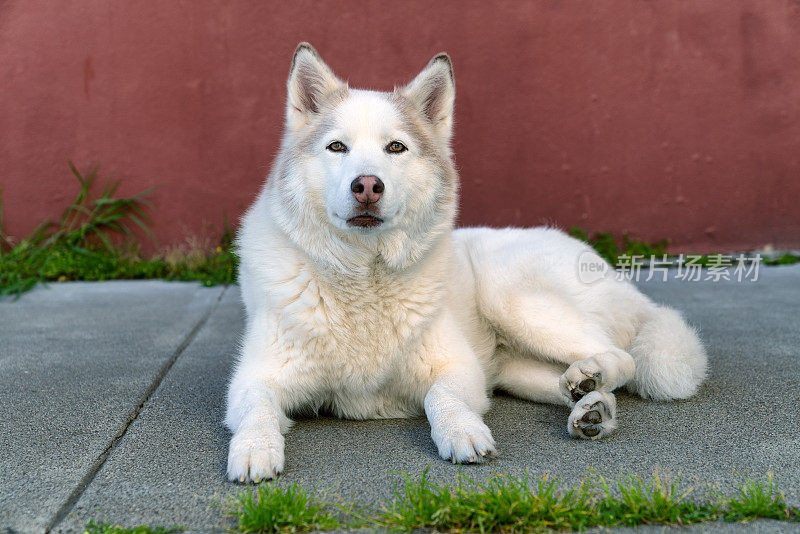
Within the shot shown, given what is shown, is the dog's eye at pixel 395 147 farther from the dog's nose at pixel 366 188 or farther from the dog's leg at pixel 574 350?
the dog's leg at pixel 574 350

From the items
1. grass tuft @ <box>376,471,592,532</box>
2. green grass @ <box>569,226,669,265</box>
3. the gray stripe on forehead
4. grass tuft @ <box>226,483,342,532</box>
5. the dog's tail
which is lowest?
grass tuft @ <box>226,483,342,532</box>

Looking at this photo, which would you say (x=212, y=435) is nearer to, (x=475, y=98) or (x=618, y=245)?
(x=475, y=98)

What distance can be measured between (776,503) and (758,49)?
4974 millimetres

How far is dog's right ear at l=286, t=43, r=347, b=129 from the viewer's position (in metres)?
2.79

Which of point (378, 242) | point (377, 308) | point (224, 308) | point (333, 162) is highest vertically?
point (333, 162)

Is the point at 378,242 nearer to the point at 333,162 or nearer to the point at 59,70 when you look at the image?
the point at 333,162

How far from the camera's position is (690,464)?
2.16 metres

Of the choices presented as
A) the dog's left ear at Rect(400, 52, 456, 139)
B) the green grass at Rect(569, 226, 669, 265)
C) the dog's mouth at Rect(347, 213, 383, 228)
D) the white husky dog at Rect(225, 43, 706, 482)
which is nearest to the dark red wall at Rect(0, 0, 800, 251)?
the green grass at Rect(569, 226, 669, 265)

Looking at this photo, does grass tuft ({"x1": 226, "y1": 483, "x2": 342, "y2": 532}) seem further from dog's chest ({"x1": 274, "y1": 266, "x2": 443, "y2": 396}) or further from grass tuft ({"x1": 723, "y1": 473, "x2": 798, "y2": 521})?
grass tuft ({"x1": 723, "y1": 473, "x2": 798, "y2": 521})

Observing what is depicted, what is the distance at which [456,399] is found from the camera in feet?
7.92

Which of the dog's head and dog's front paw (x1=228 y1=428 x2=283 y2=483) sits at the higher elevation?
the dog's head

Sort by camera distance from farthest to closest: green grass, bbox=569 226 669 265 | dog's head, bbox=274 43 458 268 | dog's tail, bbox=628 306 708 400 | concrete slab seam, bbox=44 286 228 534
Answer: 1. green grass, bbox=569 226 669 265
2. dog's tail, bbox=628 306 708 400
3. dog's head, bbox=274 43 458 268
4. concrete slab seam, bbox=44 286 228 534

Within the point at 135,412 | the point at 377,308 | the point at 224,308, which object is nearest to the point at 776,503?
the point at 377,308

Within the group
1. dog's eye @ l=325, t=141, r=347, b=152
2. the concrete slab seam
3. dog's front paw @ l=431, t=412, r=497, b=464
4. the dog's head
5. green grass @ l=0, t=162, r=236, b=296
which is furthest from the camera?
green grass @ l=0, t=162, r=236, b=296
